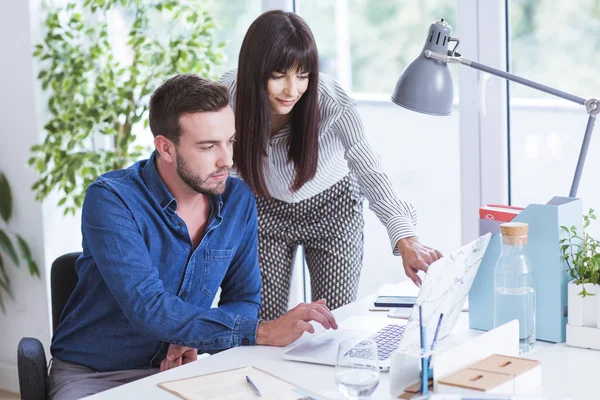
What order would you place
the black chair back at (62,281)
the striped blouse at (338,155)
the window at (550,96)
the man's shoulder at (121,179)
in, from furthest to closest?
the window at (550,96)
the striped blouse at (338,155)
the black chair back at (62,281)
the man's shoulder at (121,179)

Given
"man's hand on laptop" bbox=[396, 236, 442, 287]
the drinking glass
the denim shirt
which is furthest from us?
"man's hand on laptop" bbox=[396, 236, 442, 287]

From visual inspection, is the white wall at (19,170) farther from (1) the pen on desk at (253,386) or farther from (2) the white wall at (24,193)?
(1) the pen on desk at (253,386)

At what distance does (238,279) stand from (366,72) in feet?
4.40

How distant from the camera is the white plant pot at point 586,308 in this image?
1783mm

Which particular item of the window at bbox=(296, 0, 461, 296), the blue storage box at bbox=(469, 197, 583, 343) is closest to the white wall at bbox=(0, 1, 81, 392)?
the window at bbox=(296, 0, 461, 296)

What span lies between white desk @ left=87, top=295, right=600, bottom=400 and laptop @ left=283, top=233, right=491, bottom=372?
48 mm

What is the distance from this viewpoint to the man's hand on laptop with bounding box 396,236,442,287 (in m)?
2.14

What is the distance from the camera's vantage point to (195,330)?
1.89m

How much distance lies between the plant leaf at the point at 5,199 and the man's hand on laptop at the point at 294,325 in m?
2.24

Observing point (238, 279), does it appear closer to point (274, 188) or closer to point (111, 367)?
point (111, 367)

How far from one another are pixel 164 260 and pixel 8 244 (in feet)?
6.36

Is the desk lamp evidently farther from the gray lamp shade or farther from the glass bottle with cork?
the glass bottle with cork

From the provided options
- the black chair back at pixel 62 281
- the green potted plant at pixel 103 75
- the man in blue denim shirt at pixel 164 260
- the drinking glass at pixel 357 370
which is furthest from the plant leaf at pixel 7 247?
the drinking glass at pixel 357 370

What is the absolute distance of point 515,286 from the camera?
1813 millimetres
